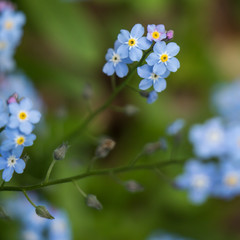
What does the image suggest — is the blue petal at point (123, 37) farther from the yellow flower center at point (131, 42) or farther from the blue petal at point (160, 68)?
the blue petal at point (160, 68)

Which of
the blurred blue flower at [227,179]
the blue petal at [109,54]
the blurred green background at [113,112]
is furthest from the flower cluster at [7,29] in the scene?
the blurred blue flower at [227,179]

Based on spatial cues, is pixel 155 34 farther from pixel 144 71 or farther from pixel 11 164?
pixel 11 164

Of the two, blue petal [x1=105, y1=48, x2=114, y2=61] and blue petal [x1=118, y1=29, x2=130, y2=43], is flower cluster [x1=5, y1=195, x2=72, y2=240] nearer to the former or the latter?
blue petal [x1=105, y1=48, x2=114, y2=61]

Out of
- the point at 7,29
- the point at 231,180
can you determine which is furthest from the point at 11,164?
the point at 231,180

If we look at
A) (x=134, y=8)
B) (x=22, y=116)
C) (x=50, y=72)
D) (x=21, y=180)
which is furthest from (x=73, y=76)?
(x=22, y=116)

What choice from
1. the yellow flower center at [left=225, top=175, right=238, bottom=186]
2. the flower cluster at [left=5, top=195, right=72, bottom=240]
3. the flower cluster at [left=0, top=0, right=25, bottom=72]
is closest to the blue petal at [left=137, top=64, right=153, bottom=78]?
the flower cluster at [left=0, top=0, right=25, bottom=72]

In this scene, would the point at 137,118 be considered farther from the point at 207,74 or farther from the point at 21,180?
the point at 21,180

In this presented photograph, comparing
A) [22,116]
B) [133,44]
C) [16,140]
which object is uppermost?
[133,44]
